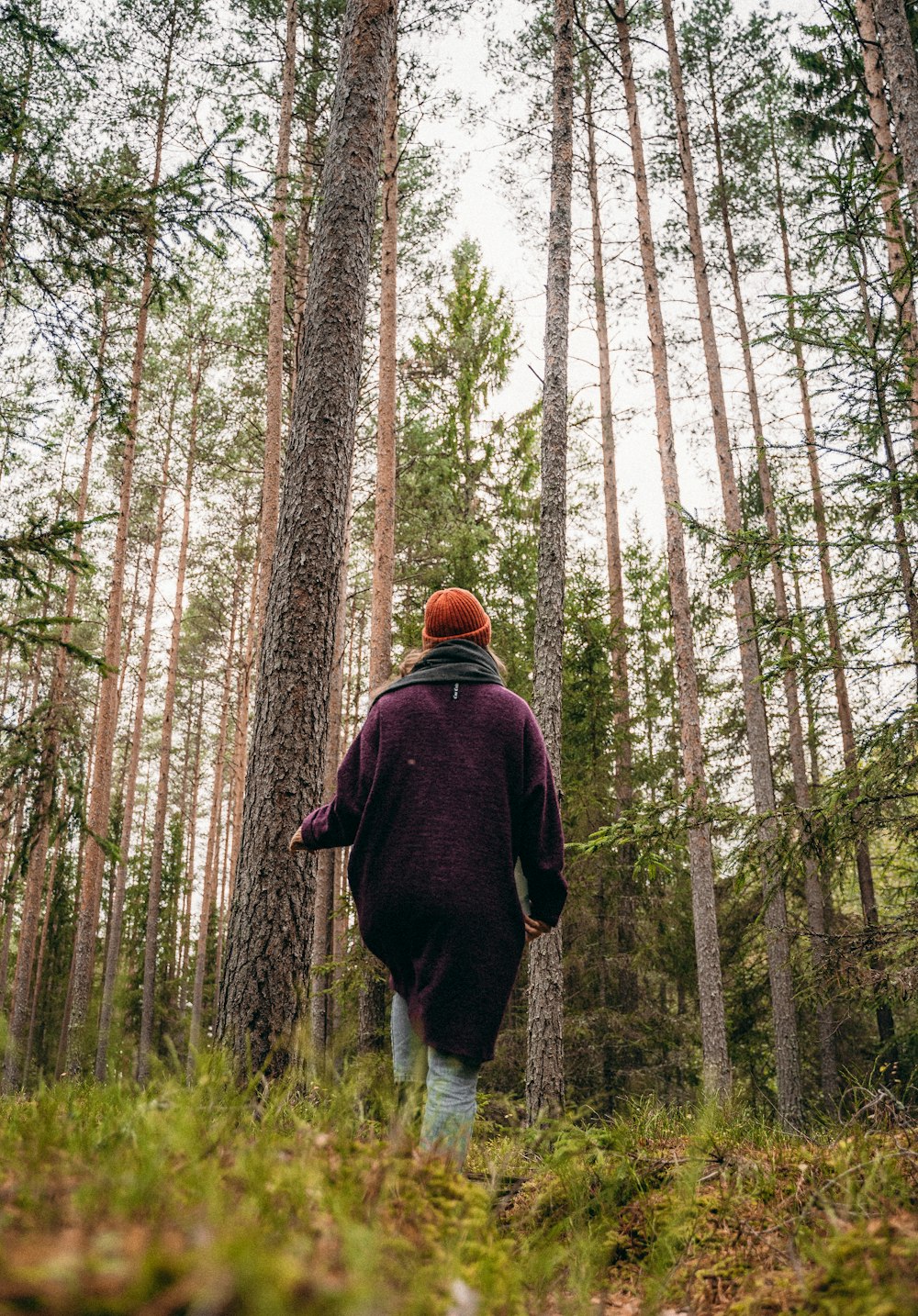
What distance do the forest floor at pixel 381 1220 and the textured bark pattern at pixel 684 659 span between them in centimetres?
575

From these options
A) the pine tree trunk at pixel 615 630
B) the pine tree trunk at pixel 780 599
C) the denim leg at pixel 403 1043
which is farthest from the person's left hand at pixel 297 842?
the pine tree trunk at pixel 780 599

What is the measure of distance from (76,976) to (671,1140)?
508 inches

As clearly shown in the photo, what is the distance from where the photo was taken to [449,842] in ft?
8.48

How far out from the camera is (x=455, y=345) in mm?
14297

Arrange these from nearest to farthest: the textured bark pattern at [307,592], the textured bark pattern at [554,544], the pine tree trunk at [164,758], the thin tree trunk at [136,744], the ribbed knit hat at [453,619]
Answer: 1. the ribbed knit hat at [453,619]
2. the textured bark pattern at [307,592]
3. the textured bark pattern at [554,544]
4. the thin tree trunk at [136,744]
5. the pine tree trunk at [164,758]

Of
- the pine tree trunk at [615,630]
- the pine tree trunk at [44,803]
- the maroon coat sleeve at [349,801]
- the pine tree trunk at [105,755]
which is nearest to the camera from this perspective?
the maroon coat sleeve at [349,801]

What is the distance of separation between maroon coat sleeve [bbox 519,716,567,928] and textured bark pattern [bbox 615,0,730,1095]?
5568 millimetres

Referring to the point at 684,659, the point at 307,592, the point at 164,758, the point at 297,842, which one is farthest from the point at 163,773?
the point at 297,842

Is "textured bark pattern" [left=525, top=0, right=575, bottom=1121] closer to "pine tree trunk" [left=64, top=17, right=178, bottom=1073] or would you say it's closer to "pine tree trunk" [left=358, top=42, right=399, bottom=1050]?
"pine tree trunk" [left=358, top=42, right=399, bottom=1050]

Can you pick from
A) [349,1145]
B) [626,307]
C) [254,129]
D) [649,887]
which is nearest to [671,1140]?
[349,1145]

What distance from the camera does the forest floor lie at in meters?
0.80

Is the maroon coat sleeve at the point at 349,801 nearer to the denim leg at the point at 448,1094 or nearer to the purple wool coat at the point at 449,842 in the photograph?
the purple wool coat at the point at 449,842

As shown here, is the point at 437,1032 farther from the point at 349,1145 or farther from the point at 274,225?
the point at 274,225

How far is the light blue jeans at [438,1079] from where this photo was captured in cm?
234
